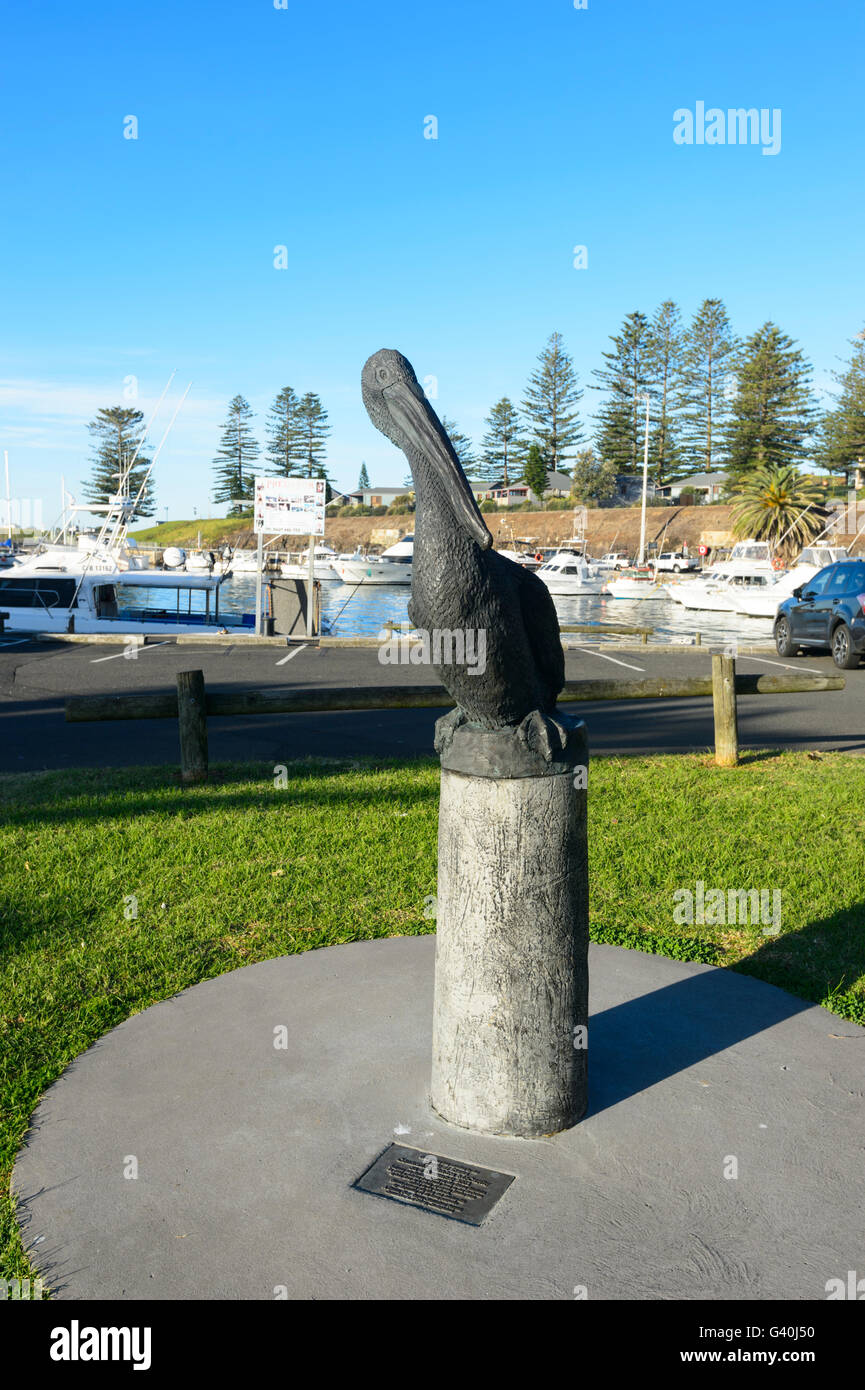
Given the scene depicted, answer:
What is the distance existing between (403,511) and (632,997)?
308 feet

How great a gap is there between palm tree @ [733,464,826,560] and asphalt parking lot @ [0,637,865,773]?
161 feet

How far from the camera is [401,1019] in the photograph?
4.08 metres

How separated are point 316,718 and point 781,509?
59.9 m

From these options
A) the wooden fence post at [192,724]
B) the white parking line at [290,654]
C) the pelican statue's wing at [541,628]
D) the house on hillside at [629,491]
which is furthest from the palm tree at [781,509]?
the pelican statue's wing at [541,628]

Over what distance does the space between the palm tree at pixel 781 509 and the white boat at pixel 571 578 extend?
1806 cm

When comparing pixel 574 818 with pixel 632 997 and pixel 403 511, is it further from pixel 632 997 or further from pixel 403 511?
pixel 403 511

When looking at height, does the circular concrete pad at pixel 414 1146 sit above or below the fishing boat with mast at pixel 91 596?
below

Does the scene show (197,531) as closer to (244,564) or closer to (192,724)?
(244,564)

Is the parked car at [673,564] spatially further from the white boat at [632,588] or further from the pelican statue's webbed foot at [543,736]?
the pelican statue's webbed foot at [543,736]

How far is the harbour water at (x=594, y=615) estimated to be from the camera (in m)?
30.3

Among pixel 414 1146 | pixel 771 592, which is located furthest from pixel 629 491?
pixel 414 1146

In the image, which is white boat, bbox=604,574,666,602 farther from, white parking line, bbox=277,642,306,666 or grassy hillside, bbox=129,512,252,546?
grassy hillside, bbox=129,512,252,546

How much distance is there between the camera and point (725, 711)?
28.3 ft
